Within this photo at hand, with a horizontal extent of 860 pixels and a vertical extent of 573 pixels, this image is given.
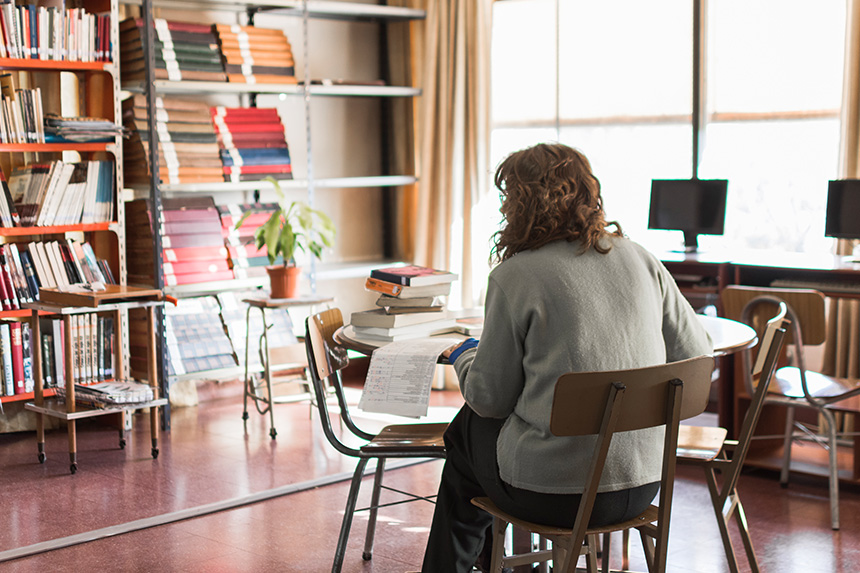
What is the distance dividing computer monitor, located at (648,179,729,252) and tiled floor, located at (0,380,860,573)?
1.16m

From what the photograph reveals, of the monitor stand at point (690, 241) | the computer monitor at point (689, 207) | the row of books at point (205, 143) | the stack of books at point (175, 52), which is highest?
the stack of books at point (175, 52)

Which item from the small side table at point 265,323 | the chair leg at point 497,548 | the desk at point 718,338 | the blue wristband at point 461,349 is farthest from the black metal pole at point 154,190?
the chair leg at point 497,548

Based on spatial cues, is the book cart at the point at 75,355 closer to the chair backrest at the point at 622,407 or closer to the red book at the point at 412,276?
the red book at the point at 412,276

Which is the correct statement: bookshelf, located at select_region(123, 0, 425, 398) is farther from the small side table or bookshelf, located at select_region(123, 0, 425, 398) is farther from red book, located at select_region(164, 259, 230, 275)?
the small side table

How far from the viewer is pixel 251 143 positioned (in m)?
4.97

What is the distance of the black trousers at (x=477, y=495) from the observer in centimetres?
189

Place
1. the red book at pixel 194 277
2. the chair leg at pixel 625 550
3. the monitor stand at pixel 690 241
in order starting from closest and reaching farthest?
the chair leg at pixel 625 550, the monitor stand at pixel 690 241, the red book at pixel 194 277

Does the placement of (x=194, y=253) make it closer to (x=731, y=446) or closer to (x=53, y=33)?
(x=53, y=33)

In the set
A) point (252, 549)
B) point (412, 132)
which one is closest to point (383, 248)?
point (412, 132)

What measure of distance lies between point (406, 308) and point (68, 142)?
2308mm

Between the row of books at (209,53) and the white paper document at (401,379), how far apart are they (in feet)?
8.45

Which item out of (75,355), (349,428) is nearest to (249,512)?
(349,428)

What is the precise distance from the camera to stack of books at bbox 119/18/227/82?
4453 mm

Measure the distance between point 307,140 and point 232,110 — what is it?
53cm
